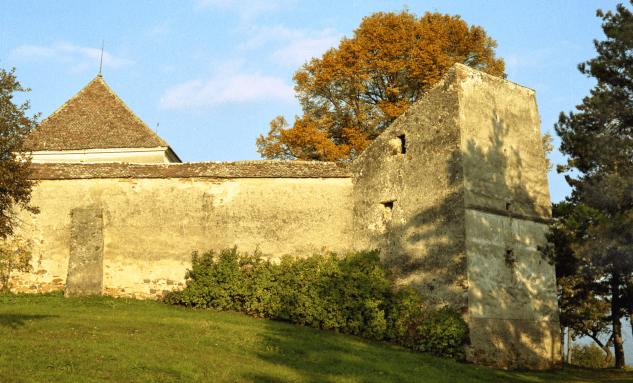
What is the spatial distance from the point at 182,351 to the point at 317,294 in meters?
5.98

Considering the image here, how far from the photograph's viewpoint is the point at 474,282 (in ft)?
46.0

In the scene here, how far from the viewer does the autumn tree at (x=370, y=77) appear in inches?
939

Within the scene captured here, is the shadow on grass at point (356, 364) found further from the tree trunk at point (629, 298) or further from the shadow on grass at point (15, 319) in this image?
the shadow on grass at point (15, 319)

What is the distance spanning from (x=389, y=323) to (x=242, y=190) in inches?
249

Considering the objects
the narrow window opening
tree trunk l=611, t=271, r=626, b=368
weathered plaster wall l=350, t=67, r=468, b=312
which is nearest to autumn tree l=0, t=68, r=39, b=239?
weathered plaster wall l=350, t=67, r=468, b=312

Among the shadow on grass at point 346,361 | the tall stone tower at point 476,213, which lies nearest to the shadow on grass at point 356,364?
the shadow on grass at point 346,361

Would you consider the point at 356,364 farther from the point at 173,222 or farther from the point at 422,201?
the point at 173,222

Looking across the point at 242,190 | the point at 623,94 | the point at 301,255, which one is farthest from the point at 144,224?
the point at 623,94

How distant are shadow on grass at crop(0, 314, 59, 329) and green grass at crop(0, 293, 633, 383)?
20 mm

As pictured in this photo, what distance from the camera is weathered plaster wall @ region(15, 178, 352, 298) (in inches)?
668

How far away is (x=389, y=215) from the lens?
16609 millimetres

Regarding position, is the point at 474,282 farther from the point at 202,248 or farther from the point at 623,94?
the point at 202,248

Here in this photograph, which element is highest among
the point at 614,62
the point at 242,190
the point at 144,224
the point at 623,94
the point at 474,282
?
the point at 614,62

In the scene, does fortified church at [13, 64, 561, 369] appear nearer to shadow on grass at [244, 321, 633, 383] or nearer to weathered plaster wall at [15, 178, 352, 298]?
weathered plaster wall at [15, 178, 352, 298]
